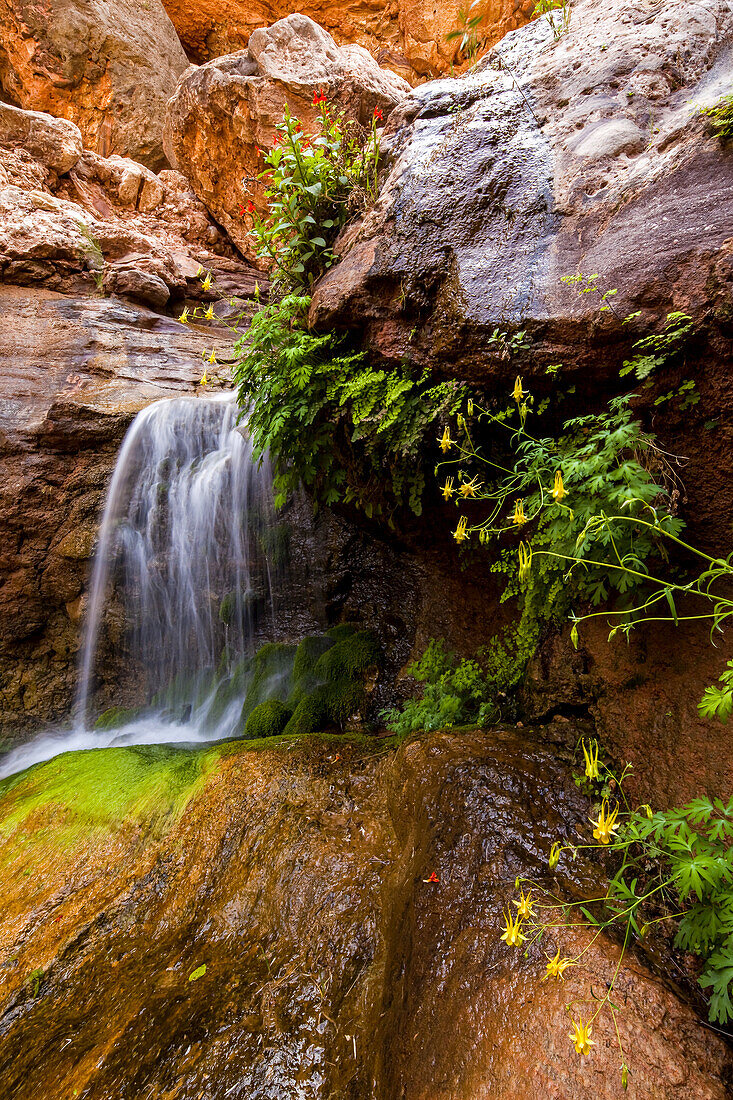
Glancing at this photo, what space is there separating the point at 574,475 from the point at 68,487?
6605 mm

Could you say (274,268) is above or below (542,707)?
above

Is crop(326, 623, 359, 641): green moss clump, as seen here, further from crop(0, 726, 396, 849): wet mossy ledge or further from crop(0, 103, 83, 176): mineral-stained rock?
crop(0, 103, 83, 176): mineral-stained rock

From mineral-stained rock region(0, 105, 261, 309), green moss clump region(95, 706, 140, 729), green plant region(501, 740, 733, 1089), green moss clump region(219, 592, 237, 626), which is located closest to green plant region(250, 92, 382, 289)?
green moss clump region(219, 592, 237, 626)

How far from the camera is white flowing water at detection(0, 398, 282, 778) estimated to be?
596 cm

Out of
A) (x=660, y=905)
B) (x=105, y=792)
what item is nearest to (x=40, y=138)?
(x=105, y=792)

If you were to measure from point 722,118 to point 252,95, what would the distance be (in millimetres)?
11623

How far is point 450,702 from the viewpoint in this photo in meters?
3.50

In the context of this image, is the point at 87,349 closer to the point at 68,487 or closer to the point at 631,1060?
the point at 68,487

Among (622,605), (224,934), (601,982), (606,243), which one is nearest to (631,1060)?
(601,982)

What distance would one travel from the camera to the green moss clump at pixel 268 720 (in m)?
4.41

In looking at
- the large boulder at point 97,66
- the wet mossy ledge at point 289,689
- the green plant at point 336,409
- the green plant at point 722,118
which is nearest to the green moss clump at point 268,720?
the wet mossy ledge at point 289,689

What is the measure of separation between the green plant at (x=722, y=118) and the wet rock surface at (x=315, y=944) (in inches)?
123

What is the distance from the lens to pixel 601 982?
173 centimetres

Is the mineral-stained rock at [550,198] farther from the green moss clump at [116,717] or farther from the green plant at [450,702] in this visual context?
the green moss clump at [116,717]
